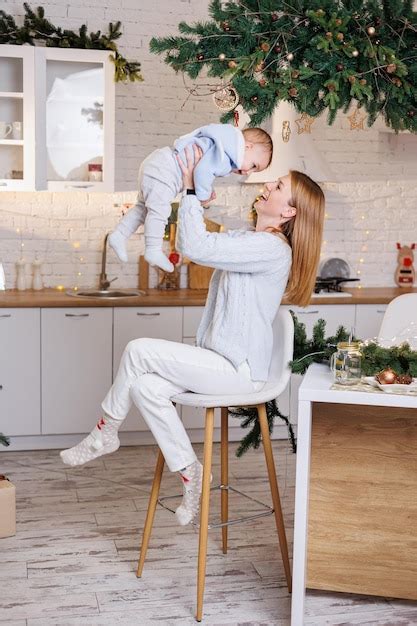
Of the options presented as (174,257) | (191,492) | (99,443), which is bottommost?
(191,492)

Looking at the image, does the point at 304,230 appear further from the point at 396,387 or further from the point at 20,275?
the point at 20,275

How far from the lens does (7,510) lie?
384 cm

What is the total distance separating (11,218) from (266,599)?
304 cm

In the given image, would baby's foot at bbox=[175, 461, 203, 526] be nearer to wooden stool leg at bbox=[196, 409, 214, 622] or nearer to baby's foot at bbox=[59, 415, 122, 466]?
wooden stool leg at bbox=[196, 409, 214, 622]

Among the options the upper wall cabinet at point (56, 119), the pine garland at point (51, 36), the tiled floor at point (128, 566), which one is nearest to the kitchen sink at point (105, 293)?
the upper wall cabinet at point (56, 119)

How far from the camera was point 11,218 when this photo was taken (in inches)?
218

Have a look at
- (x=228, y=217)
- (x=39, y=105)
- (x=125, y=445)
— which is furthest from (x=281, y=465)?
(x=39, y=105)

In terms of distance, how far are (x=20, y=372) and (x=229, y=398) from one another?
219cm

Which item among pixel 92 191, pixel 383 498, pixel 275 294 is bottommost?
pixel 383 498

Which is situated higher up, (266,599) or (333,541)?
(333,541)

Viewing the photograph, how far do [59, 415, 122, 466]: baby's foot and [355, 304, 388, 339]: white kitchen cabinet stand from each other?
258 centimetres

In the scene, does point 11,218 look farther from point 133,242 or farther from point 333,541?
point 333,541

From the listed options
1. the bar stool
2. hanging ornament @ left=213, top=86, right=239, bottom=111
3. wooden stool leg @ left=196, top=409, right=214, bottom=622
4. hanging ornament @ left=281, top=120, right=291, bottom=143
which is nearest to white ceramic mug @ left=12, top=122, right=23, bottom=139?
hanging ornament @ left=281, top=120, right=291, bottom=143

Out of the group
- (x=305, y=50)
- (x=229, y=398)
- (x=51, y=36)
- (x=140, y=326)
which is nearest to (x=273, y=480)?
(x=229, y=398)
